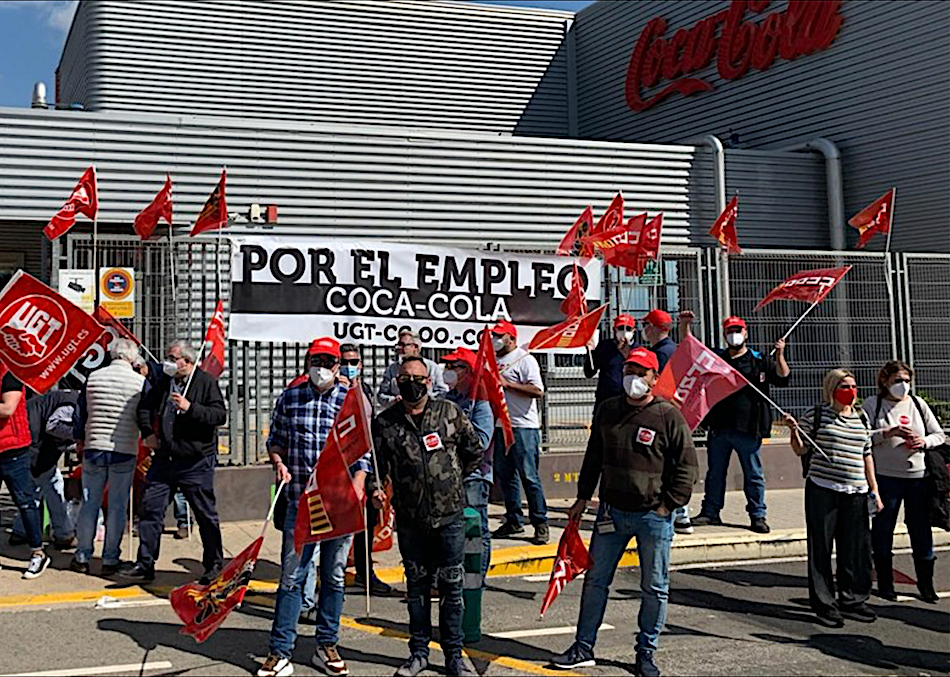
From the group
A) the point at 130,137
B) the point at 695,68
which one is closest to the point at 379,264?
the point at 130,137

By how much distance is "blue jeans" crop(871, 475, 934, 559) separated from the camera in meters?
7.95

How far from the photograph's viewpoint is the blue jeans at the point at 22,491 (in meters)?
8.48

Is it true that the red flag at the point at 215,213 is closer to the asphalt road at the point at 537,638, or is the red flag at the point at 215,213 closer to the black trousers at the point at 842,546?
the asphalt road at the point at 537,638

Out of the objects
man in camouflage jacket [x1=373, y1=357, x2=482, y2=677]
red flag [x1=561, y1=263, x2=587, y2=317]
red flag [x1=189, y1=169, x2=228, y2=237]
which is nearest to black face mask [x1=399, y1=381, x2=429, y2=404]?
man in camouflage jacket [x1=373, y1=357, x2=482, y2=677]

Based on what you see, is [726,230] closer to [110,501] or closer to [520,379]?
[520,379]

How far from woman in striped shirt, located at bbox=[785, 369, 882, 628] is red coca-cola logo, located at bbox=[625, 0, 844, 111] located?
13.7 meters

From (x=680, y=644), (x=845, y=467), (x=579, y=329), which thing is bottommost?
(x=680, y=644)

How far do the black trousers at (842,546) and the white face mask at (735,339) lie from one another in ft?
8.70

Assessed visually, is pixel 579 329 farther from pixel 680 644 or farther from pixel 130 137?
pixel 130 137

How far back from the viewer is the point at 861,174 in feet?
61.4

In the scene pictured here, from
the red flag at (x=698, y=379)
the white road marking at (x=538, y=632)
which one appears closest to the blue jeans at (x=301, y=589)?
the white road marking at (x=538, y=632)

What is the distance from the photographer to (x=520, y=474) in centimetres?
962

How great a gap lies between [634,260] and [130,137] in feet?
27.1

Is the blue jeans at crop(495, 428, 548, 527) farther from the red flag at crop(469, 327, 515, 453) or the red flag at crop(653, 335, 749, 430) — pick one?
the red flag at crop(653, 335, 749, 430)
